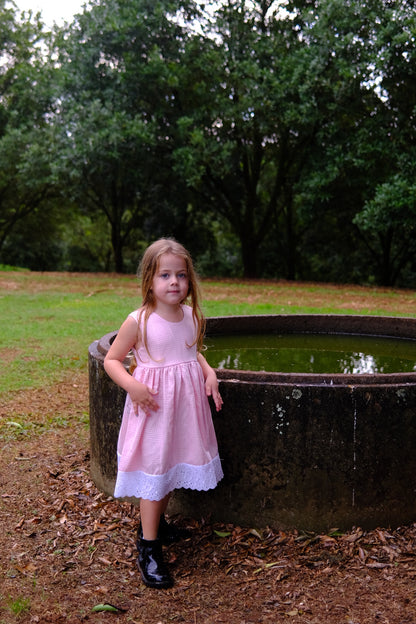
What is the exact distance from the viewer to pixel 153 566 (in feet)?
9.75

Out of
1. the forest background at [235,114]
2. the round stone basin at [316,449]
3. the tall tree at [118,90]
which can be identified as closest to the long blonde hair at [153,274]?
the round stone basin at [316,449]

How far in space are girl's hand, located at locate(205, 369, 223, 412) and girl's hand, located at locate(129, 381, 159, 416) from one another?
296 millimetres

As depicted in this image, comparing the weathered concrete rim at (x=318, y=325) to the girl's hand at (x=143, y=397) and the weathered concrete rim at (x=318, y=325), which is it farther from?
the girl's hand at (x=143, y=397)

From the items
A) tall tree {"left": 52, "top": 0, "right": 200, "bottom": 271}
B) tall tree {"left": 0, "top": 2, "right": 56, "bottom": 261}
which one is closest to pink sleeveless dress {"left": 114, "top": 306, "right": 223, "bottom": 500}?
tall tree {"left": 52, "top": 0, "right": 200, "bottom": 271}

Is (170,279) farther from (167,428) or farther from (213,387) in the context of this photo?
(167,428)

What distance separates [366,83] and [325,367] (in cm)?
1409

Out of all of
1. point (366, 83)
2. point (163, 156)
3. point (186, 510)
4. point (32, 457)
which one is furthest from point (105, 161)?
point (186, 510)

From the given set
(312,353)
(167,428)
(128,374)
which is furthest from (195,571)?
(312,353)

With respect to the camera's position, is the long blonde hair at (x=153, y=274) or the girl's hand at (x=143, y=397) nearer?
the girl's hand at (x=143, y=397)

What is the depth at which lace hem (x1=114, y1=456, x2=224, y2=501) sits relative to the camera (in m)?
2.96

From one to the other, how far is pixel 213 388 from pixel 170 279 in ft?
1.93

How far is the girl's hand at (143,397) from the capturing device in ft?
9.44

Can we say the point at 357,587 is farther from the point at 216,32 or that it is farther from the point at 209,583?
the point at 216,32

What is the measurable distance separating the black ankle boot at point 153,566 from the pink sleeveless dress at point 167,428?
267mm
